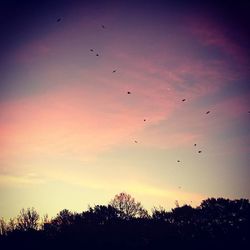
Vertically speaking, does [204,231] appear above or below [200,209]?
below

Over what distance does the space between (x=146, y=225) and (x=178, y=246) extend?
892 cm

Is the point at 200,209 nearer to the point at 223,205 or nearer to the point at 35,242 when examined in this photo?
the point at 223,205

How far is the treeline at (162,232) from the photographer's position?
5656 cm

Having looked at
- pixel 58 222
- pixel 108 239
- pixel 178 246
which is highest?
pixel 58 222

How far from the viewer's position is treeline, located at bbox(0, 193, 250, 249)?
186 feet

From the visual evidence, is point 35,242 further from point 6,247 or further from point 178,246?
point 178,246

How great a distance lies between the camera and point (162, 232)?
60.1m

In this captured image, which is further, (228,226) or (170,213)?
(170,213)

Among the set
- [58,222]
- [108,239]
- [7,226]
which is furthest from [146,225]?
[7,226]

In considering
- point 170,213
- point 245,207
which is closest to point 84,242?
point 170,213

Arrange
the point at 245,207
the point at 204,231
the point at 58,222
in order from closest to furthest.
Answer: the point at 204,231, the point at 245,207, the point at 58,222

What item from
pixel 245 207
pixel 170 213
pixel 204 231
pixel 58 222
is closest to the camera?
pixel 204 231

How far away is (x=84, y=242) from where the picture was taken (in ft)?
189

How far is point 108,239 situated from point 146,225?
868cm
